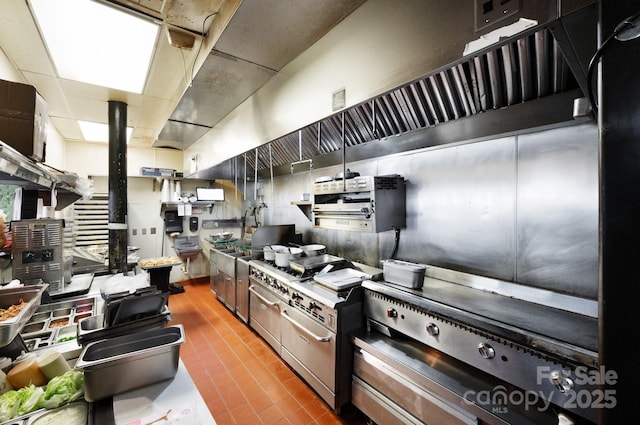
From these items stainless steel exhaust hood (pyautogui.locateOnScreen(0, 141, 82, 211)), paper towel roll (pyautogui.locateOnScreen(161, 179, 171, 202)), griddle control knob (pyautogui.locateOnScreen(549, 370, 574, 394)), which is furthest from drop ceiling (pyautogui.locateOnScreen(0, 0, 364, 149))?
griddle control knob (pyautogui.locateOnScreen(549, 370, 574, 394))

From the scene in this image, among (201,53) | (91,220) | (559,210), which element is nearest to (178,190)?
(91,220)

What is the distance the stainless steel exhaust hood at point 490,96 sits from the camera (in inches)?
38.0

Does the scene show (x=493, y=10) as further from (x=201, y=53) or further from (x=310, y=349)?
(x=310, y=349)

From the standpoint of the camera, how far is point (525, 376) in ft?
3.87

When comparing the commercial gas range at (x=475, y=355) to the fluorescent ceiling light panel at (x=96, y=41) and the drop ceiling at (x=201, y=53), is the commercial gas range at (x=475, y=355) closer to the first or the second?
the drop ceiling at (x=201, y=53)

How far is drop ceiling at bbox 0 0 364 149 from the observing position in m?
1.63

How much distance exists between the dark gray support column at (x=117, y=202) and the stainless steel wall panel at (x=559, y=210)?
150 inches

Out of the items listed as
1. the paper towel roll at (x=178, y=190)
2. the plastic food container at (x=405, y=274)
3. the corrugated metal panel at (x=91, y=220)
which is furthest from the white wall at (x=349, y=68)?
the corrugated metal panel at (x=91, y=220)

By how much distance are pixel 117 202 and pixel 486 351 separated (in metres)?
3.65

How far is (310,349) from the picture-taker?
2.17 m

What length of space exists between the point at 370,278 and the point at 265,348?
5.40ft

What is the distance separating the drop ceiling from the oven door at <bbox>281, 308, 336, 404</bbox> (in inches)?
86.3

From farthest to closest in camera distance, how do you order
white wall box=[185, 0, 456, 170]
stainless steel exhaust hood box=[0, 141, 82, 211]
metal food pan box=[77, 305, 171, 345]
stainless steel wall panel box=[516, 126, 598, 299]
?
1. stainless steel wall panel box=[516, 126, 598, 299]
2. white wall box=[185, 0, 456, 170]
3. metal food pan box=[77, 305, 171, 345]
4. stainless steel exhaust hood box=[0, 141, 82, 211]

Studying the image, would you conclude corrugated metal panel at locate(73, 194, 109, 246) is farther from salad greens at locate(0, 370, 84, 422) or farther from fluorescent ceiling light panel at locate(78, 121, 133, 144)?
salad greens at locate(0, 370, 84, 422)
